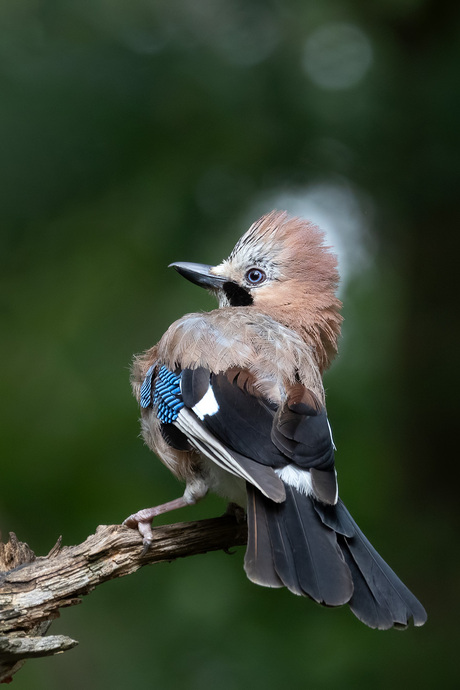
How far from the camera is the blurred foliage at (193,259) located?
13.8 feet

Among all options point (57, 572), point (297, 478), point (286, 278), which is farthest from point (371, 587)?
point (286, 278)

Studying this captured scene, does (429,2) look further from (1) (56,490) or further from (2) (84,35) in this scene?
(1) (56,490)

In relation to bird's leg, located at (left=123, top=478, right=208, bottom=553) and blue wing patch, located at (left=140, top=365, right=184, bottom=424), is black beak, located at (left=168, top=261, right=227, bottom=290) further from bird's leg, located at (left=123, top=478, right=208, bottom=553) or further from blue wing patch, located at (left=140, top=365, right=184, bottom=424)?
bird's leg, located at (left=123, top=478, right=208, bottom=553)

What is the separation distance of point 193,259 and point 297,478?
2.14m

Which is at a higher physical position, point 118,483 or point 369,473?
point 369,473

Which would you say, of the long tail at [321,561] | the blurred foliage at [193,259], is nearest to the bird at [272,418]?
the long tail at [321,561]

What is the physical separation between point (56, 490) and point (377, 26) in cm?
321

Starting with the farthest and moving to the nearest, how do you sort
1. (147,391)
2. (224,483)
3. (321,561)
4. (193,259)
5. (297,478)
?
(193,259) → (147,391) → (224,483) → (297,478) → (321,561)

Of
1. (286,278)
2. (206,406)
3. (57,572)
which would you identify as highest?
(286,278)

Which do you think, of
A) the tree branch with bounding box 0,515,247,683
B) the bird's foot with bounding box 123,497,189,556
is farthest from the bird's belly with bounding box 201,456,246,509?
the bird's foot with bounding box 123,497,189,556

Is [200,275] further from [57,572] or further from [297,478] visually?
[57,572]

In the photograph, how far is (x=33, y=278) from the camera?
4523 millimetres

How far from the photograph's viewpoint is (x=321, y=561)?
2.37m

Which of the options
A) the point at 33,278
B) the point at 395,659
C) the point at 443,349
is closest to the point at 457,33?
the point at 443,349
